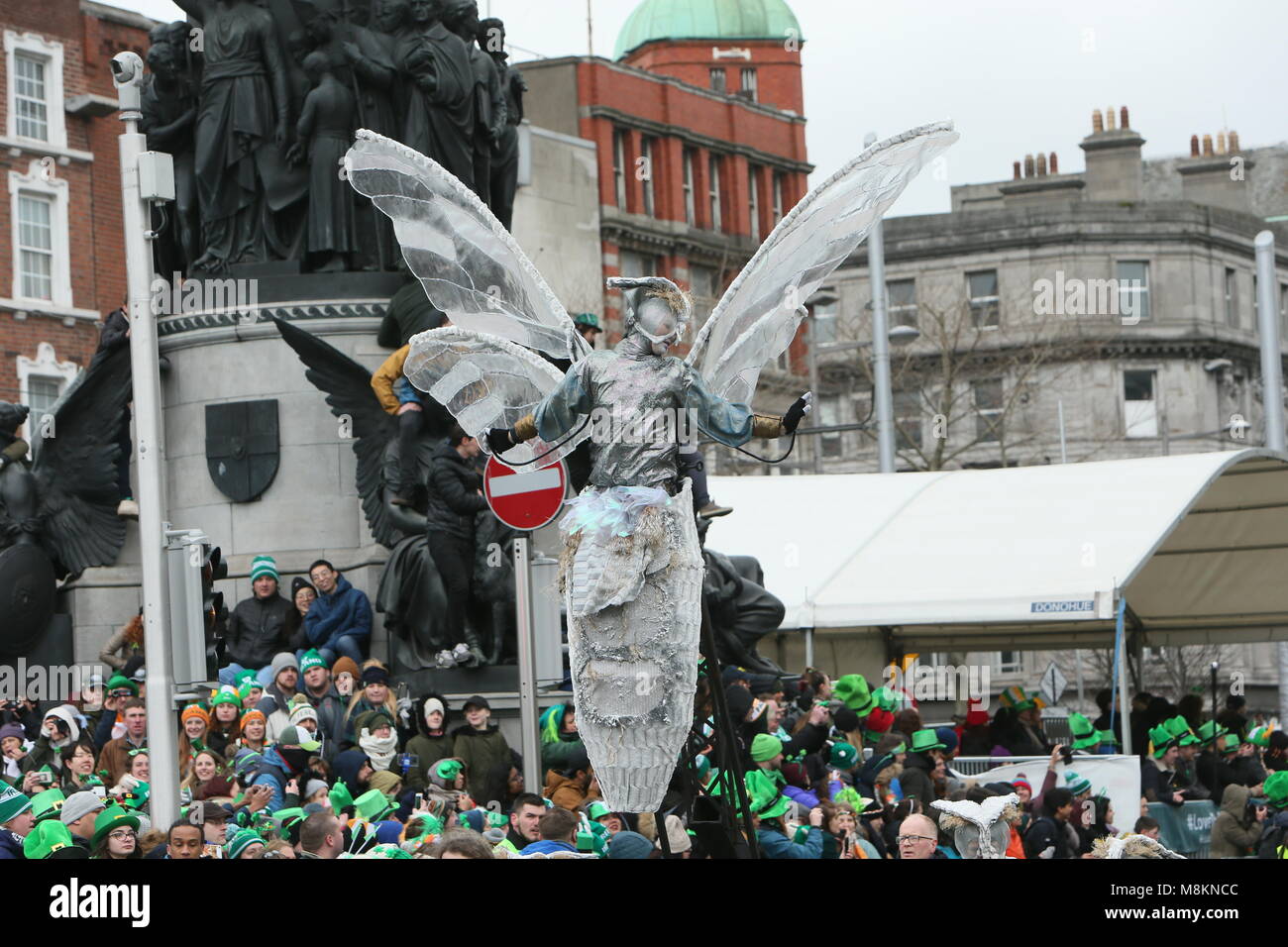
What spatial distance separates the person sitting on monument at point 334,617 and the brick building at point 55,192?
27836mm

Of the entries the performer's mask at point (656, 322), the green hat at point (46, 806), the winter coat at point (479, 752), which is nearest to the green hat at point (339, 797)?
the winter coat at point (479, 752)

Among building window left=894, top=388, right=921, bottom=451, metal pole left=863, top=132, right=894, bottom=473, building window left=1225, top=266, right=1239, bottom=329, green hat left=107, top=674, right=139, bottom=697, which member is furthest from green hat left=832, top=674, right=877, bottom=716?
building window left=1225, top=266, right=1239, bottom=329

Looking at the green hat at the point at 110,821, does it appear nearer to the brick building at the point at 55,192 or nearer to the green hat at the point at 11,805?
the green hat at the point at 11,805

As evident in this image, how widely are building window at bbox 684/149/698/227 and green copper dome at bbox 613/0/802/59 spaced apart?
4915 millimetres

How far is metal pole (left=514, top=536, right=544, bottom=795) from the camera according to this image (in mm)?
11625

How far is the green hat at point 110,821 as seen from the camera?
10.5m

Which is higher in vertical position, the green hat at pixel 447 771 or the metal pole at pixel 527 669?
the metal pole at pixel 527 669

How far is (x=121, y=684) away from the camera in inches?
643

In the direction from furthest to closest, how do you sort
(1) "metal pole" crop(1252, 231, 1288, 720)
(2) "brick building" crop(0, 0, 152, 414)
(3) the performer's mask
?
(2) "brick building" crop(0, 0, 152, 414) < (1) "metal pole" crop(1252, 231, 1288, 720) < (3) the performer's mask

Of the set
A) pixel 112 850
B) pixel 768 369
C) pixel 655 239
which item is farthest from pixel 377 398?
pixel 655 239

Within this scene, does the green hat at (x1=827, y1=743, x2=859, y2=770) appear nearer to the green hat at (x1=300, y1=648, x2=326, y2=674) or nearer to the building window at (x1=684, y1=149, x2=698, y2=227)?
the green hat at (x1=300, y1=648, x2=326, y2=674)

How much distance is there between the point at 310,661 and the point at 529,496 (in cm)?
476
